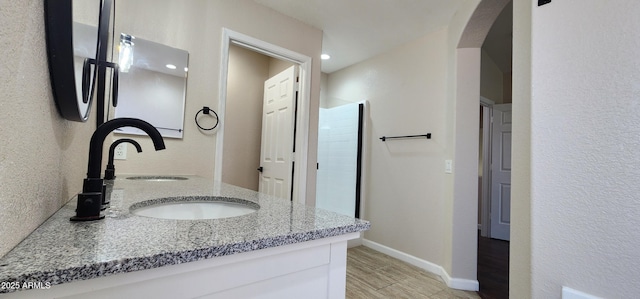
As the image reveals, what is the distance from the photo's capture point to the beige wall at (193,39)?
1.81 m

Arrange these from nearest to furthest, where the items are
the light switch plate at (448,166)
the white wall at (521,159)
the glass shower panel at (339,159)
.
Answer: the white wall at (521,159)
the light switch plate at (448,166)
the glass shower panel at (339,159)

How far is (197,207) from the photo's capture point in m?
1.01

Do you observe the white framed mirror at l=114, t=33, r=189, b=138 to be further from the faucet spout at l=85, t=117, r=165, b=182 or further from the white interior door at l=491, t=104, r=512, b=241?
the white interior door at l=491, t=104, r=512, b=241

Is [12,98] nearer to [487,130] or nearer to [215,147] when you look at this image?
[215,147]

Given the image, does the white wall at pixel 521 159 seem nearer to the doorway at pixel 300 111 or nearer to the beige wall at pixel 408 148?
the beige wall at pixel 408 148

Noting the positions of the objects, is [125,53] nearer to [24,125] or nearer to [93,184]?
[93,184]

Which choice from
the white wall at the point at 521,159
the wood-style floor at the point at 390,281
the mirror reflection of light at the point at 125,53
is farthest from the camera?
the wood-style floor at the point at 390,281

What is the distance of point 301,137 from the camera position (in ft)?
8.58

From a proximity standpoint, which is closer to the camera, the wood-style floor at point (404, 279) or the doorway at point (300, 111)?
the wood-style floor at point (404, 279)

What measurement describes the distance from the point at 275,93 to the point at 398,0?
157cm

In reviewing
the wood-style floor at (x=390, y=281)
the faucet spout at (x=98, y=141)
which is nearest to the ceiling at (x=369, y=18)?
the faucet spout at (x=98, y=141)

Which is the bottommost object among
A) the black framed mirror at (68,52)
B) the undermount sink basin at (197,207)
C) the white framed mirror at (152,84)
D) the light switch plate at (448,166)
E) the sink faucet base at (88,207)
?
the undermount sink basin at (197,207)

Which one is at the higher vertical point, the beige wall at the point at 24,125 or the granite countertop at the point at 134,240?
the beige wall at the point at 24,125

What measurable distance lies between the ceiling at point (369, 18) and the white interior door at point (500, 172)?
1.20 m
